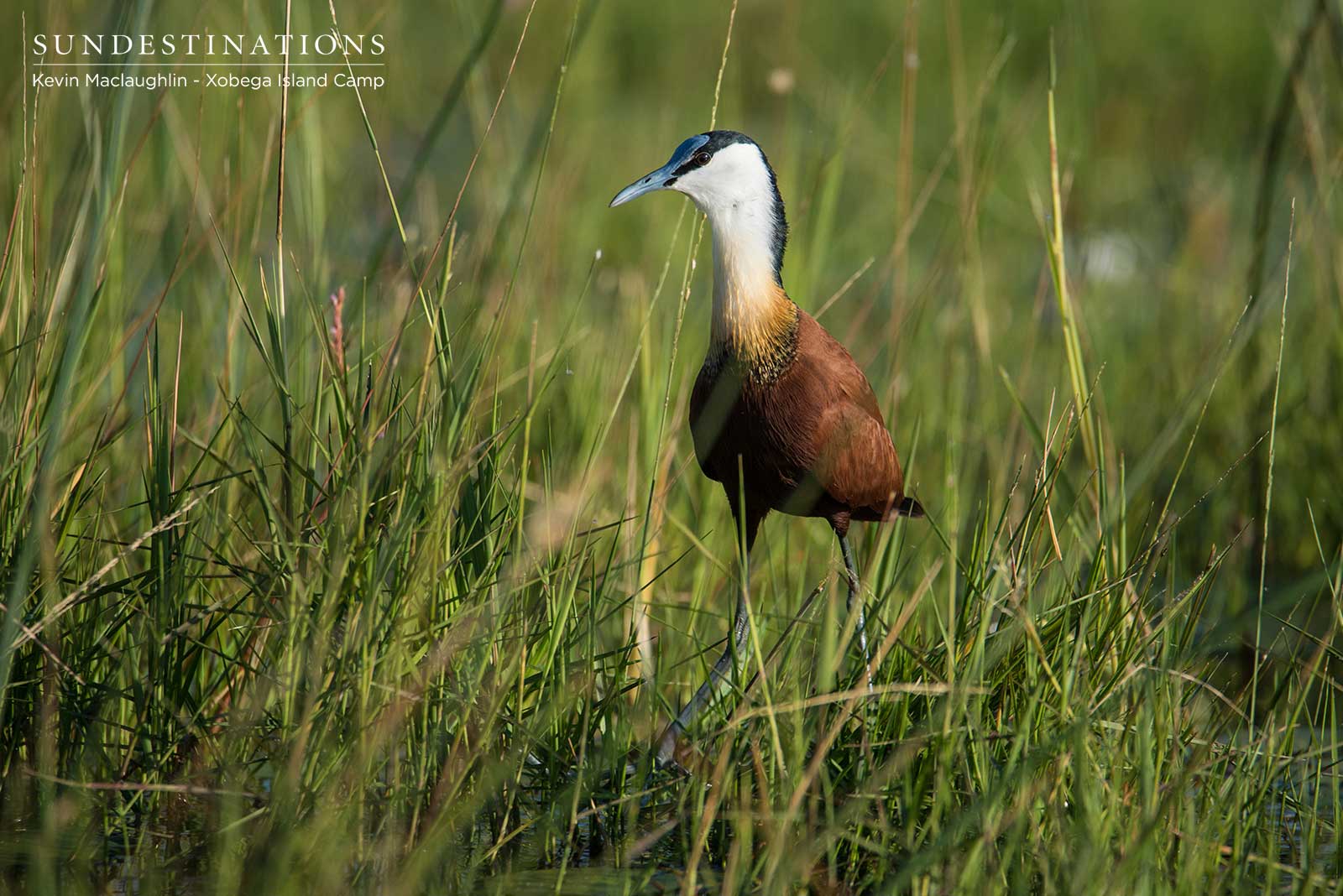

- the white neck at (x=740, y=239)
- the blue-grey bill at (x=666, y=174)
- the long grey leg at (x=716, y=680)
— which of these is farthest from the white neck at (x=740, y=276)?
the long grey leg at (x=716, y=680)

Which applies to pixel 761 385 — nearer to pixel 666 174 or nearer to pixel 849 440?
pixel 849 440

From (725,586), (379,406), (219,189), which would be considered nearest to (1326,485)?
(725,586)

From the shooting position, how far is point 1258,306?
2469mm

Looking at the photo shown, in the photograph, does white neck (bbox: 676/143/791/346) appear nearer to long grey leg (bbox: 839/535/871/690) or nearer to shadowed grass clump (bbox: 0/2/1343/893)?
shadowed grass clump (bbox: 0/2/1343/893)

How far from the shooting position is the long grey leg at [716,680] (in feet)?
6.95

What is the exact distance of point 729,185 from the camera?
2336 mm

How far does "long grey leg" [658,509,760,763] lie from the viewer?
2.12m

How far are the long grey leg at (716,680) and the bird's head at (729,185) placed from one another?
54 centimetres

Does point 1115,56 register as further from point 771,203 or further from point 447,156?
point 771,203

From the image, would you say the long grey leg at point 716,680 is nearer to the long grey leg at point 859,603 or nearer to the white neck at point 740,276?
the long grey leg at point 859,603

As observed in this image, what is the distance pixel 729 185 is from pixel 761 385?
0.34 m

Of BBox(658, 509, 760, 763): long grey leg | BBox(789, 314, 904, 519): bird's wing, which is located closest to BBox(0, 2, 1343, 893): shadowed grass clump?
BBox(658, 509, 760, 763): long grey leg

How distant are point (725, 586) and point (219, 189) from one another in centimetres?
164

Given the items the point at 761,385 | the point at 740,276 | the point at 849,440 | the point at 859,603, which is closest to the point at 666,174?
the point at 740,276
